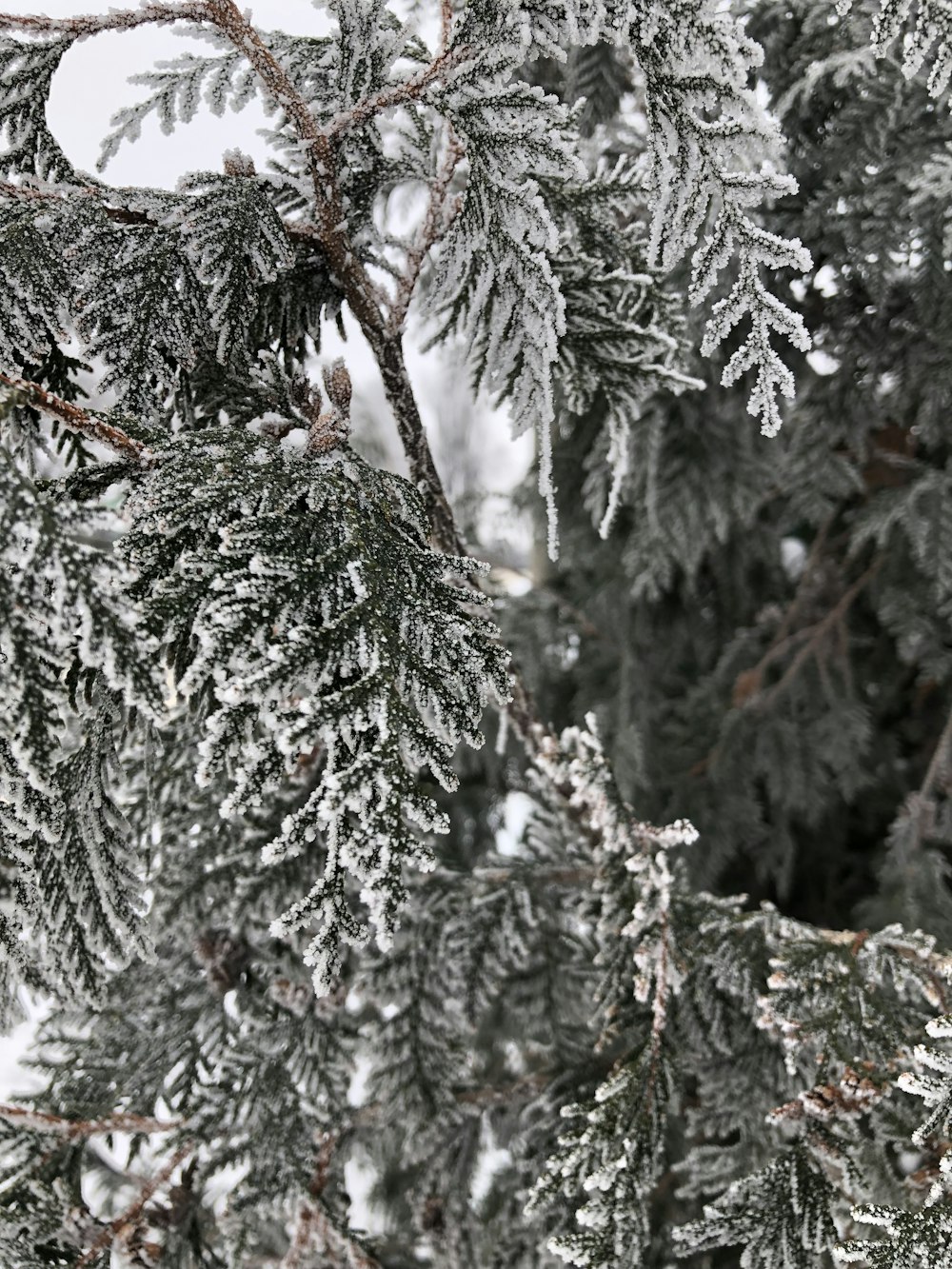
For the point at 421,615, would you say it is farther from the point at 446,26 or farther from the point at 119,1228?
the point at 119,1228

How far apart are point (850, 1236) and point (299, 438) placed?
1.43m

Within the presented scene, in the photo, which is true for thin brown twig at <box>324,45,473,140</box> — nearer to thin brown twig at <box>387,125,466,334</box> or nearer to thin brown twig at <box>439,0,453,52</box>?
thin brown twig at <box>439,0,453,52</box>

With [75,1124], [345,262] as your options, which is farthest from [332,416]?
[75,1124]

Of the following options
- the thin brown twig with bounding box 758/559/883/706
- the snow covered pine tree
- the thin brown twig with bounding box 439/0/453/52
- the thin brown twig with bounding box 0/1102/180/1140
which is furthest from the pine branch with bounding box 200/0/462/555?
the thin brown twig with bounding box 758/559/883/706

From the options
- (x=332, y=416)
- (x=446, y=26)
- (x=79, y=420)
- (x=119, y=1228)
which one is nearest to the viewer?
(x=79, y=420)

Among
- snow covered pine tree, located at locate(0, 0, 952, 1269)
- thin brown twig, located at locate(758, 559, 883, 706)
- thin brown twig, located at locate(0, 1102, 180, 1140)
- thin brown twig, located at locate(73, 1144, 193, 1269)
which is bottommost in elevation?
thin brown twig, located at locate(73, 1144, 193, 1269)

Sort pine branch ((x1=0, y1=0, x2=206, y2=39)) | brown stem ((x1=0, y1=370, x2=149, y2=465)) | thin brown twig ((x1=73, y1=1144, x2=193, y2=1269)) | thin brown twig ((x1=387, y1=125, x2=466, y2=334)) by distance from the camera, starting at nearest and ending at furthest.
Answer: brown stem ((x1=0, y1=370, x2=149, y2=465))
pine branch ((x1=0, y1=0, x2=206, y2=39))
thin brown twig ((x1=387, y1=125, x2=466, y2=334))
thin brown twig ((x1=73, y1=1144, x2=193, y2=1269))

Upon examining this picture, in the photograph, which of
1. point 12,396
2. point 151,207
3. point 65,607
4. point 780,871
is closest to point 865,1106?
point 65,607

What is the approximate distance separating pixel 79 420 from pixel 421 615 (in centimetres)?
39

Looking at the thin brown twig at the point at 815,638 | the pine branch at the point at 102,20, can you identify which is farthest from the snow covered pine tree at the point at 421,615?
the thin brown twig at the point at 815,638

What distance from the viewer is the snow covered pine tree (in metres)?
0.96

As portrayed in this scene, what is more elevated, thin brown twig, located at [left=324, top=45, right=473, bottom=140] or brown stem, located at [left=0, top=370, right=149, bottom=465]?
thin brown twig, located at [left=324, top=45, right=473, bottom=140]

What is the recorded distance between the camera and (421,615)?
1.00 m

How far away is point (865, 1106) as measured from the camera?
1.23m
